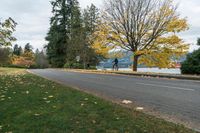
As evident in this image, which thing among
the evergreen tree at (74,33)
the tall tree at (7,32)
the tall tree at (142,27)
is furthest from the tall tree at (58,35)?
the tall tree at (7,32)

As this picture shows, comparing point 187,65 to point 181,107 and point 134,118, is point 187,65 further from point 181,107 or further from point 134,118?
point 134,118

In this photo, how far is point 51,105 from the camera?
7.42m

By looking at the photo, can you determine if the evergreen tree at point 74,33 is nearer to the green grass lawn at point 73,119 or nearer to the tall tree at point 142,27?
the tall tree at point 142,27

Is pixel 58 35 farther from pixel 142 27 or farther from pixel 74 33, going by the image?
pixel 142 27

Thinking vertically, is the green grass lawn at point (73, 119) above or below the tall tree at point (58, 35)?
below

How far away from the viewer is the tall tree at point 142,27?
31.2 m

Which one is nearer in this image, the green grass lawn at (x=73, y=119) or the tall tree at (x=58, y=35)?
the green grass lawn at (x=73, y=119)

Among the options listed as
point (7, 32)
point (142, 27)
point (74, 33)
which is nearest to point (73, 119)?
point (7, 32)

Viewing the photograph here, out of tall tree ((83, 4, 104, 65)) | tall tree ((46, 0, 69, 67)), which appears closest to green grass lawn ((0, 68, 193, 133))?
tall tree ((83, 4, 104, 65))

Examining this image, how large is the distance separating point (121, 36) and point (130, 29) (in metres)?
1.45

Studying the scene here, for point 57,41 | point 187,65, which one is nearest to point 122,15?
point 187,65

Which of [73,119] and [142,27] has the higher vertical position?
[142,27]

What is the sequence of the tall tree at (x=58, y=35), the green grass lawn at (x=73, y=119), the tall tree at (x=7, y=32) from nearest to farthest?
the green grass lawn at (x=73, y=119), the tall tree at (x=7, y=32), the tall tree at (x=58, y=35)

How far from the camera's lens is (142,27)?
3253cm
